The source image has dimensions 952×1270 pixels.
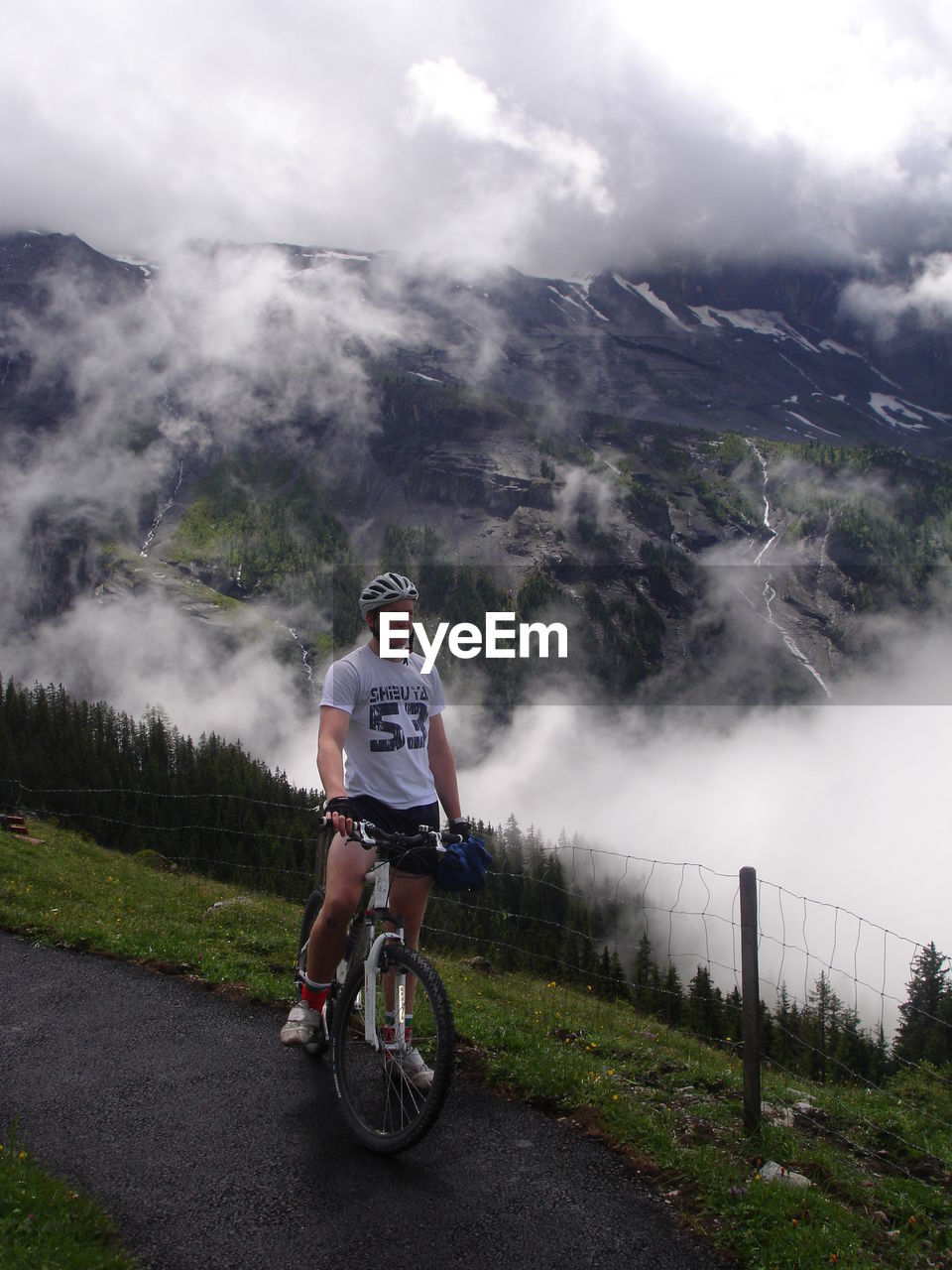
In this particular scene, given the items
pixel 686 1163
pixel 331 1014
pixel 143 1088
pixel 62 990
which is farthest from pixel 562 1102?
pixel 62 990

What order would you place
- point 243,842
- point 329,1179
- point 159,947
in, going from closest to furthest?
point 329,1179
point 159,947
point 243,842

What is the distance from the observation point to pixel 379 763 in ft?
23.8

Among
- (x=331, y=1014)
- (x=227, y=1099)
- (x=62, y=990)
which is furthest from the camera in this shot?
(x=62, y=990)

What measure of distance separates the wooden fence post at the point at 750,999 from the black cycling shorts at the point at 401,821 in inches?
97.0

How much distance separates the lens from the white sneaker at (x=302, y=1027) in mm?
7996

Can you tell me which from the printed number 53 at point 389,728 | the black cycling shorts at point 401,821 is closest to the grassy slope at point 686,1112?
the black cycling shorts at point 401,821

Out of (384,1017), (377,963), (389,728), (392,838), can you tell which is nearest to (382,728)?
(389,728)

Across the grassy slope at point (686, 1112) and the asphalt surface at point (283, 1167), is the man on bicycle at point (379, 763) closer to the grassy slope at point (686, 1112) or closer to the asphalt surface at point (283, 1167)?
the asphalt surface at point (283, 1167)

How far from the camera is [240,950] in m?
11.9

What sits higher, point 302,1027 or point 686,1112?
point 302,1027

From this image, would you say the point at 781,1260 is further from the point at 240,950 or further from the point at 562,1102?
the point at 240,950

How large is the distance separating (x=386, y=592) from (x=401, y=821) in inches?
69.9

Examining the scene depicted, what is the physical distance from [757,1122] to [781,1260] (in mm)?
1827

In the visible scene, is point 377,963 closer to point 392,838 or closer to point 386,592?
point 392,838
